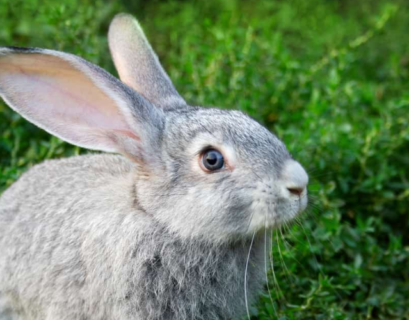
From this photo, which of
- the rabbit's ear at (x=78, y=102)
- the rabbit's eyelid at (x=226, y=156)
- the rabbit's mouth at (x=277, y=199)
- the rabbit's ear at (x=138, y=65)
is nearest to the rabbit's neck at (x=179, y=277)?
the rabbit's mouth at (x=277, y=199)

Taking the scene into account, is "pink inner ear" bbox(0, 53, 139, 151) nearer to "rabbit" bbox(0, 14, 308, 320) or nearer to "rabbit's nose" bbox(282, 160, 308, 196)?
"rabbit" bbox(0, 14, 308, 320)

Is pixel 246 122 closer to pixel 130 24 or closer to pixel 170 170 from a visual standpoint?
pixel 170 170

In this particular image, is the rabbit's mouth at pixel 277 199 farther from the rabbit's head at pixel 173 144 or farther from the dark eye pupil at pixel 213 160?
the dark eye pupil at pixel 213 160

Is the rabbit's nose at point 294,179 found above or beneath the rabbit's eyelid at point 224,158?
beneath

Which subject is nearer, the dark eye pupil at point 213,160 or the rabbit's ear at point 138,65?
Result: the dark eye pupil at point 213,160

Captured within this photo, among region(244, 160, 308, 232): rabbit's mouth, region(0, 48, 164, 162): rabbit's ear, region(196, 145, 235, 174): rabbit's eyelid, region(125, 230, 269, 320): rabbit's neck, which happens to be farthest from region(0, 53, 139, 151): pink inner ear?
region(244, 160, 308, 232): rabbit's mouth

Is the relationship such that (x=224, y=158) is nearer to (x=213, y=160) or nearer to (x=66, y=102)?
(x=213, y=160)

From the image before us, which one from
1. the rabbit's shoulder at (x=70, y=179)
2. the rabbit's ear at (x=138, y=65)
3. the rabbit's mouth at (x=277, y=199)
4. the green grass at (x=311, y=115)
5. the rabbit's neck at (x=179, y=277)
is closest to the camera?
the rabbit's mouth at (x=277, y=199)

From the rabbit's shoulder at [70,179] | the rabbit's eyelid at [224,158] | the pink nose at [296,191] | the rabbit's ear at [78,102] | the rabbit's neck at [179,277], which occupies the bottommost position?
the rabbit's neck at [179,277]

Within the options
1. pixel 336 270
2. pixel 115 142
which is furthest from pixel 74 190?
pixel 336 270
